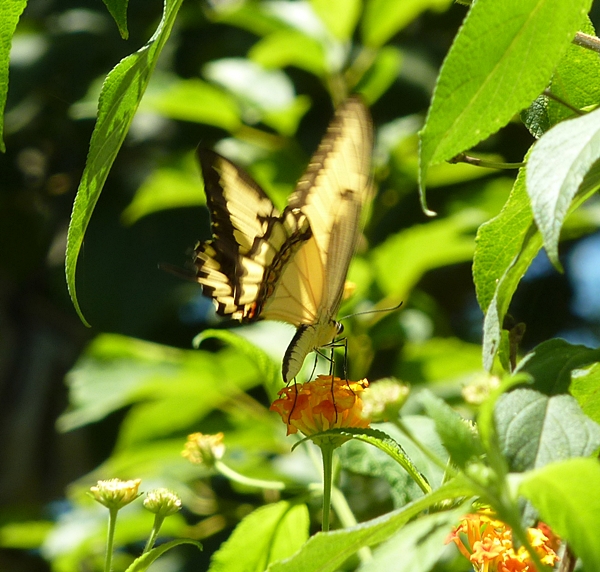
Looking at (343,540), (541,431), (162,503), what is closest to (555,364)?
(541,431)

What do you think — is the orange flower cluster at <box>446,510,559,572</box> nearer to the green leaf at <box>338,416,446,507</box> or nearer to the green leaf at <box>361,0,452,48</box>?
the green leaf at <box>338,416,446,507</box>

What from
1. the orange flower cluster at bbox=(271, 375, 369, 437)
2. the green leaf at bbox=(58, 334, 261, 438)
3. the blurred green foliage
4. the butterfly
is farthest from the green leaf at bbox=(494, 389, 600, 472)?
the green leaf at bbox=(58, 334, 261, 438)

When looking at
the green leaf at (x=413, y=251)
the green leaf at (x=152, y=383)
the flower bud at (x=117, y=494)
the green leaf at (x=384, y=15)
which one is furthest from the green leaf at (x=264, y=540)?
the green leaf at (x=384, y=15)

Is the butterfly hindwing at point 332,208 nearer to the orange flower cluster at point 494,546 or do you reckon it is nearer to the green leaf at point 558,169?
the orange flower cluster at point 494,546

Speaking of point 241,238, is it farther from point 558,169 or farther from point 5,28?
point 558,169

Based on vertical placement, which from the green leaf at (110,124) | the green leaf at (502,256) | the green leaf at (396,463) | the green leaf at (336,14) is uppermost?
the green leaf at (110,124)

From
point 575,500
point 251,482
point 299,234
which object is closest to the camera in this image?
point 575,500
